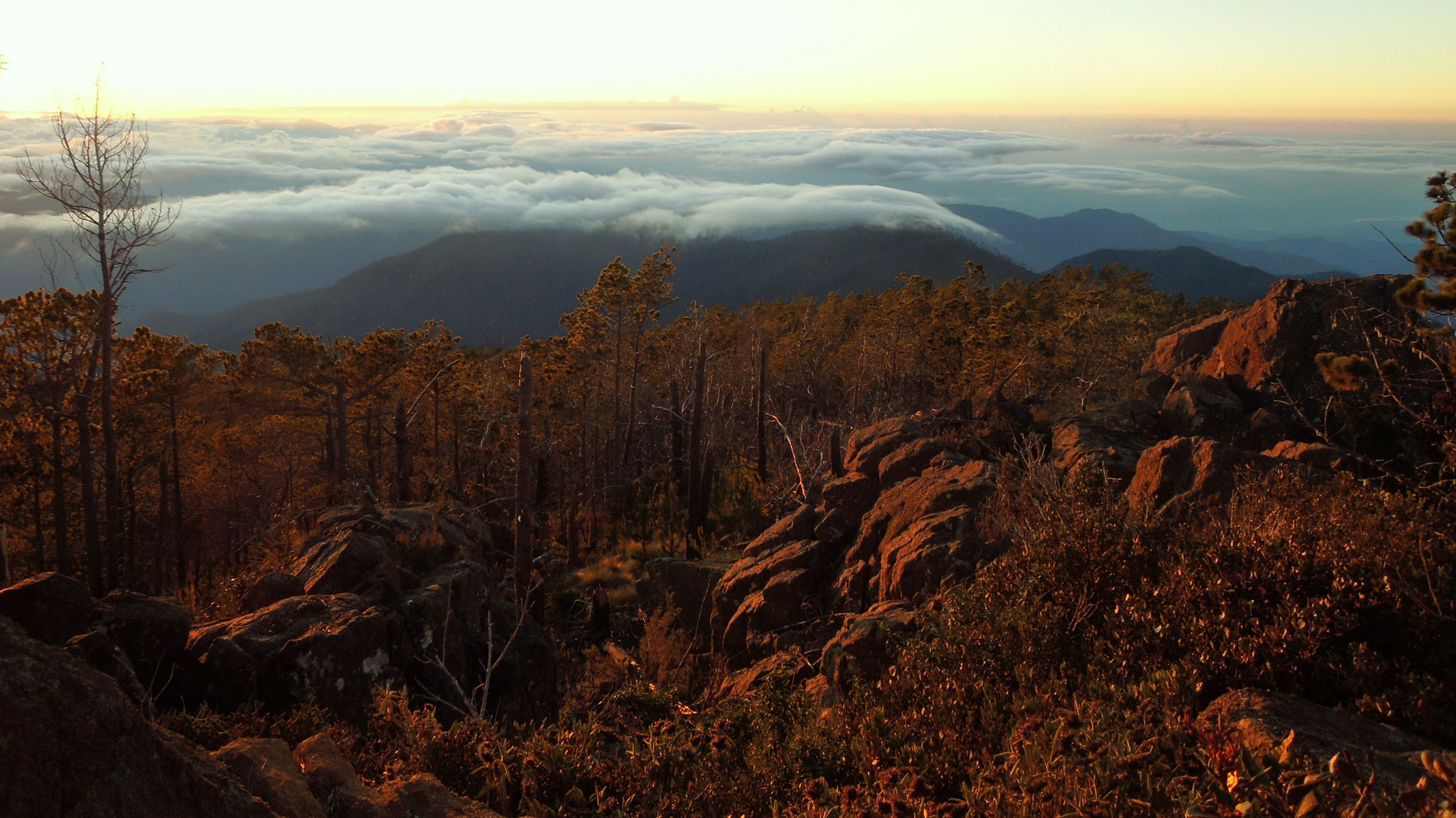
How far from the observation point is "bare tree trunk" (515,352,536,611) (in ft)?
45.0

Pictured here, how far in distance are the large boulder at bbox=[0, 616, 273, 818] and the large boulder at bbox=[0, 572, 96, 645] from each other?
309cm

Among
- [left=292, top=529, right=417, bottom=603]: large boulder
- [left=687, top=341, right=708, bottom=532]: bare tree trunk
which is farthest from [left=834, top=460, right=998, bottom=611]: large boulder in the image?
[left=687, top=341, right=708, bottom=532]: bare tree trunk

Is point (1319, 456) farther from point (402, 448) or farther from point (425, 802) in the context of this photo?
point (402, 448)

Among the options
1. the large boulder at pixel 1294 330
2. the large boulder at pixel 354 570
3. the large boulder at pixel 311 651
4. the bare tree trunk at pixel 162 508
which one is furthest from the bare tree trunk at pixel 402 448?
the large boulder at pixel 1294 330

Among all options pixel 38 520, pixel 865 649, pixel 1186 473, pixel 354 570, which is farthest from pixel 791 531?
pixel 38 520

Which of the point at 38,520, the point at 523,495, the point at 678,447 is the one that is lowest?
the point at 38,520

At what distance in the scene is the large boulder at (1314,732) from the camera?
399 cm

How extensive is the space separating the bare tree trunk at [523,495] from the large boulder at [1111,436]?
366 inches

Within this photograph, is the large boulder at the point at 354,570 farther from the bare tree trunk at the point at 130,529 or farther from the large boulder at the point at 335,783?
the bare tree trunk at the point at 130,529

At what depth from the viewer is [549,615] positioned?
17609mm

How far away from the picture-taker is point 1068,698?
5527 millimetres

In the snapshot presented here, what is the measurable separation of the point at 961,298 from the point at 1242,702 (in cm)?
3796

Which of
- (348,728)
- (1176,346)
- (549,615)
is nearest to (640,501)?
(549,615)

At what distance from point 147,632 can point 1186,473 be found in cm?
1182
